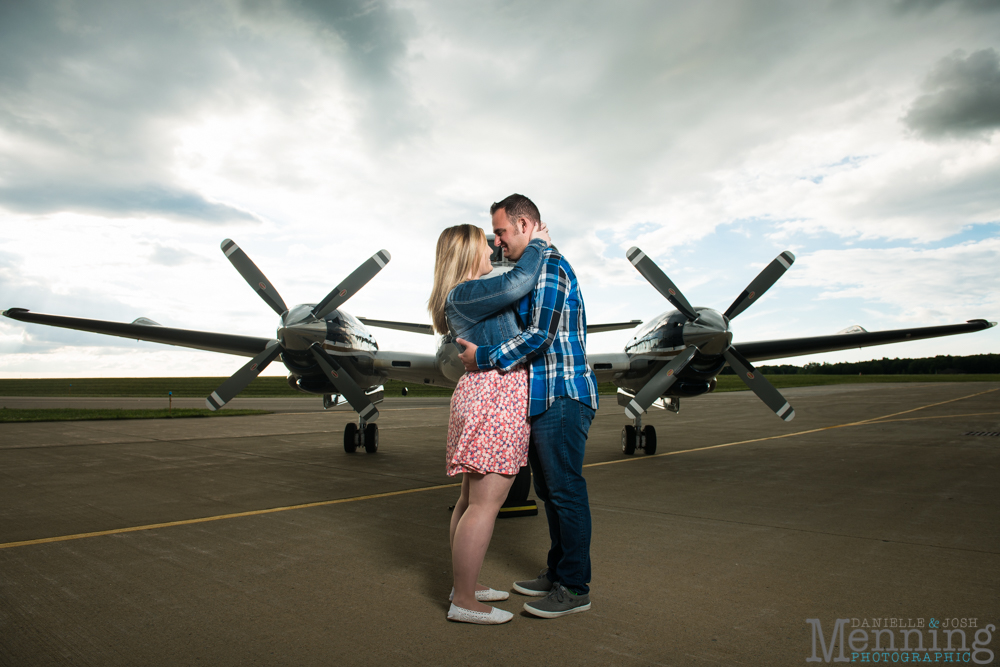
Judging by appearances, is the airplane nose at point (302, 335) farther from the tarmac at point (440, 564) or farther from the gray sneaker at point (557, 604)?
the gray sneaker at point (557, 604)

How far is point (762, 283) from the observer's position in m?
8.91

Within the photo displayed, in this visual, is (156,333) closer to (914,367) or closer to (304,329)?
(304,329)

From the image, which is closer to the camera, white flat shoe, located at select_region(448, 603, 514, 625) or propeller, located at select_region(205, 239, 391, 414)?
white flat shoe, located at select_region(448, 603, 514, 625)

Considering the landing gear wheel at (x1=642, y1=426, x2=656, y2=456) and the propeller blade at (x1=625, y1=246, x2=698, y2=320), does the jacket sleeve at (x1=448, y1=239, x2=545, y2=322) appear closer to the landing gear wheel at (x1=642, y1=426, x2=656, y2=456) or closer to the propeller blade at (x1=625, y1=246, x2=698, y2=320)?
the propeller blade at (x1=625, y1=246, x2=698, y2=320)

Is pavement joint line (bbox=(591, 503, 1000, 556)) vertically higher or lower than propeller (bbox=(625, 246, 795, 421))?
lower

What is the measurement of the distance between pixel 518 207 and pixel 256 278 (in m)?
8.09

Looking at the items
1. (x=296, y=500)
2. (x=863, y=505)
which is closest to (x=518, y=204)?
(x=296, y=500)

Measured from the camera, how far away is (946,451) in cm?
961

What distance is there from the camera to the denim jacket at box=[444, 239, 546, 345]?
248 cm

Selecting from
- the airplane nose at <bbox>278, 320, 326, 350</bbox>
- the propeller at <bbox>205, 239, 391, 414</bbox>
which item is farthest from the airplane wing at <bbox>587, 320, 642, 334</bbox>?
the airplane nose at <bbox>278, 320, 326, 350</bbox>

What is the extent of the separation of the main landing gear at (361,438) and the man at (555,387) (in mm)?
7619

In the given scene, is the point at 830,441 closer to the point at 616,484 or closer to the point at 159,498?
the point at 616,484

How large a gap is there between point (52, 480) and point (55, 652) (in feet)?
19.0

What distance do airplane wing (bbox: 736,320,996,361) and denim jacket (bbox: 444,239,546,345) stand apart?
8635 mm
